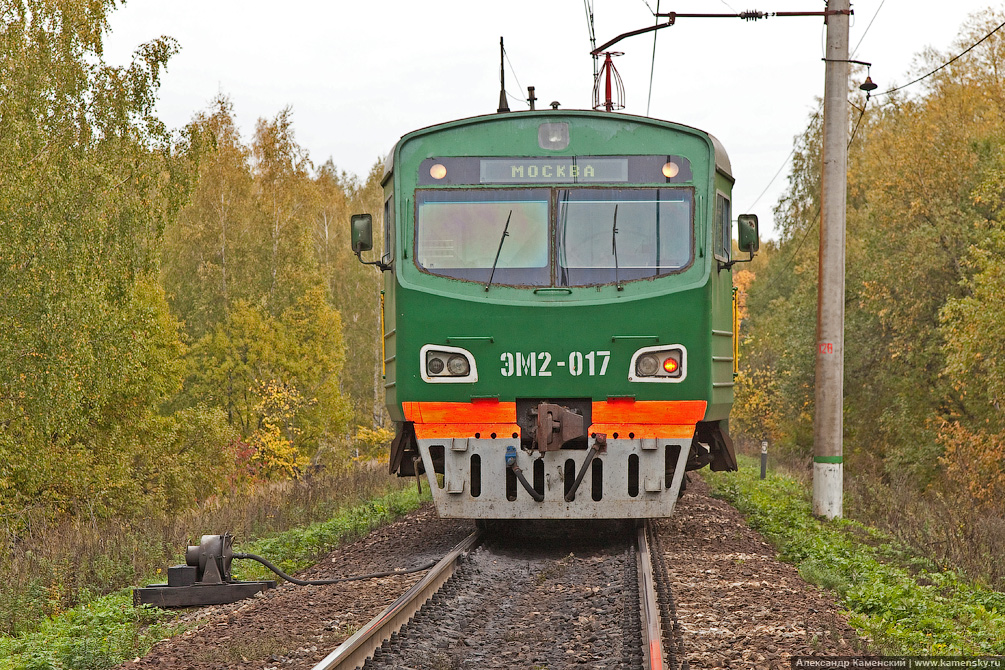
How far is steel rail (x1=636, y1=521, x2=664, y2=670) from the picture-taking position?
4421 mm

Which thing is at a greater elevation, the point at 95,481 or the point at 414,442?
the point at 414,442

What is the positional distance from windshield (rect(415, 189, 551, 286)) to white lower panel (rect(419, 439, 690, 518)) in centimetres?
131

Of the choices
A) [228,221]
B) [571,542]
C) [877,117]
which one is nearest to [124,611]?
[571,542]

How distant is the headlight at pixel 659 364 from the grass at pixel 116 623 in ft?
10.2

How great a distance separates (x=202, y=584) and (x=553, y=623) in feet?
8.24

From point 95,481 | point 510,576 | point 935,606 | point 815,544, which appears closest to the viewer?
point 935,606

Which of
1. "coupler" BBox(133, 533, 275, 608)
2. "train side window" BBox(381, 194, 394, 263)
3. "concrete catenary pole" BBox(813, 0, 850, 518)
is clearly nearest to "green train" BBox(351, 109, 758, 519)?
"train side window" BBox(381, 194, 394, 263)

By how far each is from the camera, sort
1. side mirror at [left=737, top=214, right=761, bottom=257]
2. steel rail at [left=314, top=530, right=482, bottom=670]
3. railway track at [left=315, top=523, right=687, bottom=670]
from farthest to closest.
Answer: side mirror at [left=737, top=214, right=761, bottom=257] < railway track at [left=315, top=523, right=687, bottom=670] < steel rail at [left=314, top=530, right=482, bottom=670]

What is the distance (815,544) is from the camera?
840 cm

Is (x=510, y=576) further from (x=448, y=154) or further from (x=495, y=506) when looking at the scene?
(x=448, y=154)

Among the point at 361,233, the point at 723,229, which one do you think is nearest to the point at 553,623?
the point at 723,229

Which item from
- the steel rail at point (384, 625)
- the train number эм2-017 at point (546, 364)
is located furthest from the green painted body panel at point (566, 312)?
the steel rail at point (384, 625)

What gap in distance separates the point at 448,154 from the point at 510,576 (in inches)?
130

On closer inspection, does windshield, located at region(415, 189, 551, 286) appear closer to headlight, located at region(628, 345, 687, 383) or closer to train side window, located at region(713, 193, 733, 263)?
headlight, located at region(628, 345, 687, 383)
